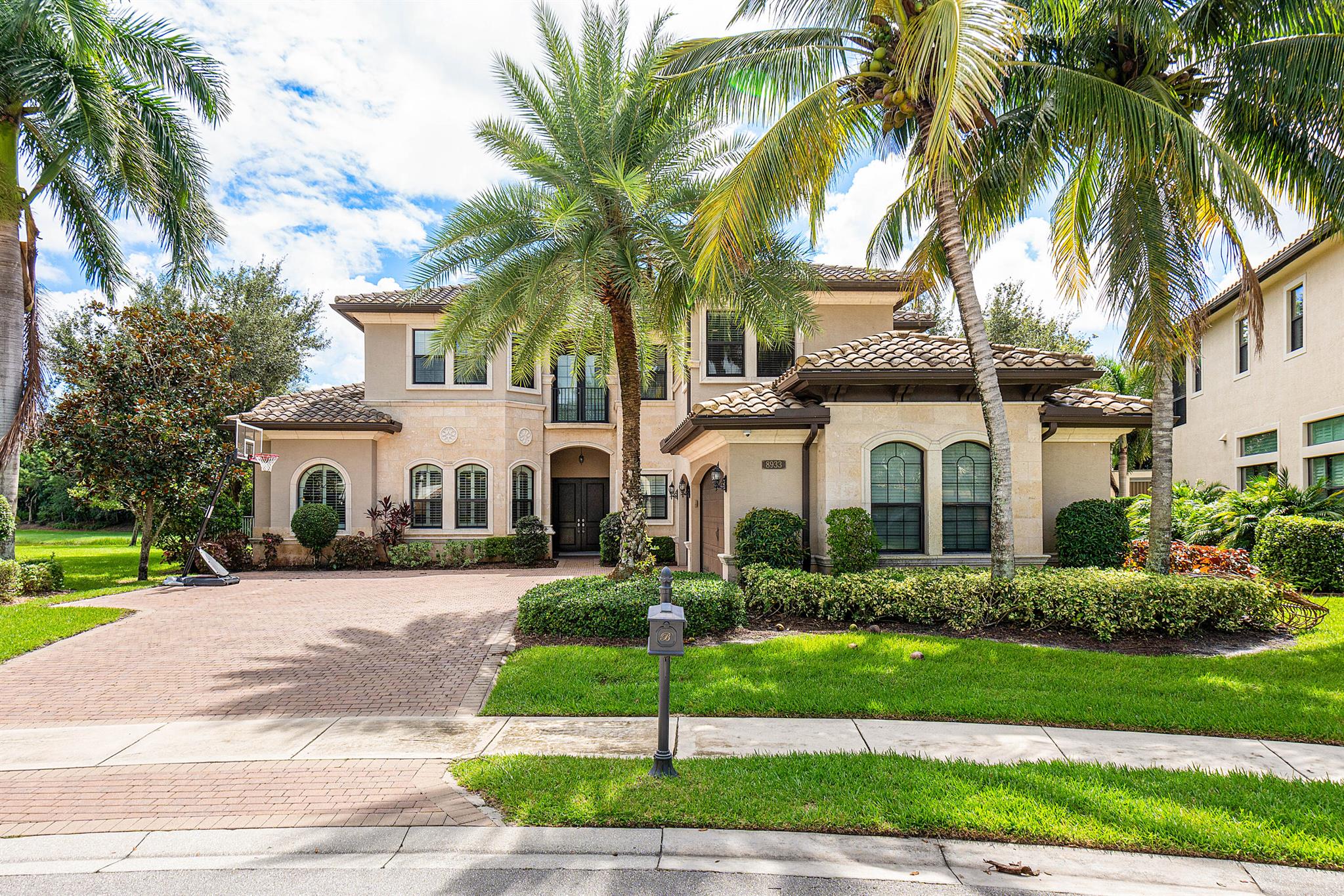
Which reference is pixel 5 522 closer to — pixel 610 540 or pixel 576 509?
pixel 610 540

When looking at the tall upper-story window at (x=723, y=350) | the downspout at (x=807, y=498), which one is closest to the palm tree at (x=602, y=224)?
the downspout at (x=807, y=498)

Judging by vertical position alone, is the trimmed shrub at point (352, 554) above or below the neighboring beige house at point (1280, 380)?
below

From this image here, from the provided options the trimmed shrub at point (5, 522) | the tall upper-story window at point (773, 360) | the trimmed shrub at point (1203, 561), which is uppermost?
the tall upper-story window at point (773, 360)

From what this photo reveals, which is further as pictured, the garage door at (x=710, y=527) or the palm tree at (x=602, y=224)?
the garage door at (x=710, y=527)

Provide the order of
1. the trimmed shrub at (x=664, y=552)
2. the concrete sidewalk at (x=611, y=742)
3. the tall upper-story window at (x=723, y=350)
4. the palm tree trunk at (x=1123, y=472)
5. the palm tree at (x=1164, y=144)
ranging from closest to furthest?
the concrete sidewalk at (x=611, y=742) < the palm tree at (x=1164, y=144) < the tall upper-story window at (x=723, y=350) < the trimmed shrub at (x=664, y=552) < the palm tree trunk at (x=1123, y=472)

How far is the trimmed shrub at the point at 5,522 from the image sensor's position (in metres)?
14.6

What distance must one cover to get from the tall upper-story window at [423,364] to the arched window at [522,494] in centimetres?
360

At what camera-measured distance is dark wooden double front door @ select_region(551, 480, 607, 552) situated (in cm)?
2544

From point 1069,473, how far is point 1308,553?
465cm

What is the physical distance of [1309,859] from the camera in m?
4.28

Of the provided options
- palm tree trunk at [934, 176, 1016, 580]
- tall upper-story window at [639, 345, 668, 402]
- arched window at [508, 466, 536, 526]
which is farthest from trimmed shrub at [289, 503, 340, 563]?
palm tree trunk at [934, 176, 1016, 580]

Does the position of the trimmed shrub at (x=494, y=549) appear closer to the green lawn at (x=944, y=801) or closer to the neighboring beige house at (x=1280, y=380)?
the green lawn at (x=944, y=801)

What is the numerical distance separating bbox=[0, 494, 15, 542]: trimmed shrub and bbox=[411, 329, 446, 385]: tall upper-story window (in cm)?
974

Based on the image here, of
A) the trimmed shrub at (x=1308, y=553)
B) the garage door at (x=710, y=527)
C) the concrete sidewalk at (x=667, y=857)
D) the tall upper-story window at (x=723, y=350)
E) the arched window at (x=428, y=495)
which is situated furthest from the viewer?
the arched window at (x=428, y=495)
